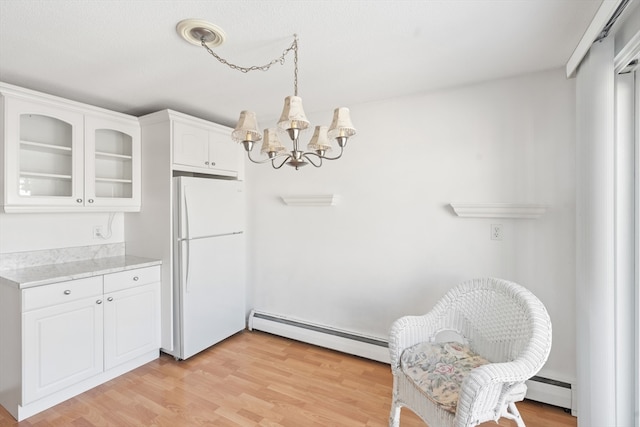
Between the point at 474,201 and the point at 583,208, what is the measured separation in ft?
2.33

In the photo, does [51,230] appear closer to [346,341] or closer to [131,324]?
[131,324]

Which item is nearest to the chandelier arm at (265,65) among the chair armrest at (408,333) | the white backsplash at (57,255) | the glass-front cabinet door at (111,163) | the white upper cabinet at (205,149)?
the white upper cabinet at (205,149)

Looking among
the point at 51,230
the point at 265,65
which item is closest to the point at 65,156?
the point at 51,230

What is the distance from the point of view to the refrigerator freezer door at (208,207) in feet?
8.71

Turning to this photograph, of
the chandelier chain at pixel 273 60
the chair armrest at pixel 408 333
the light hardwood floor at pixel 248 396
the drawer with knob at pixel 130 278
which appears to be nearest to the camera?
the chandelier chain at pixel 273 60

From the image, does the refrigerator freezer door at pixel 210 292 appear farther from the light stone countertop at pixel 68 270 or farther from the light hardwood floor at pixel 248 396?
the light stone countertop at pixel 68 270

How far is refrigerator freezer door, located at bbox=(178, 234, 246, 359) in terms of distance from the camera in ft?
8.80

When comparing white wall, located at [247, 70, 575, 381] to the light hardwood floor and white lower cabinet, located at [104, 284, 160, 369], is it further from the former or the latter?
white lower cabinet, located at [104, 284, 160, 369]

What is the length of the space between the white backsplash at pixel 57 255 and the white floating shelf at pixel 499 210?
299 cm

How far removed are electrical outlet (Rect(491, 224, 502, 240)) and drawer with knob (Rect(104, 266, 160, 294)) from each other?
2.70m

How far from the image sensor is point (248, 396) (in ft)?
7.34

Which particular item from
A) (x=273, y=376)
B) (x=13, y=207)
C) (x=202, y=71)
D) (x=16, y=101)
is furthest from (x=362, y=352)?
(x=16, y=101)

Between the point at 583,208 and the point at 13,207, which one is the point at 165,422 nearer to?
the point at 13,207

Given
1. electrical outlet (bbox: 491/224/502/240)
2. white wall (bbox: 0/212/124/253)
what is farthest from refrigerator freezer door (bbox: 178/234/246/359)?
electrical outlet (bbox: 491/224/502/240)
